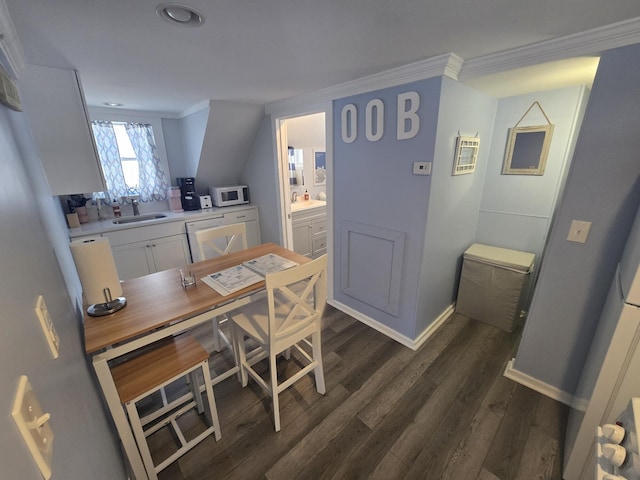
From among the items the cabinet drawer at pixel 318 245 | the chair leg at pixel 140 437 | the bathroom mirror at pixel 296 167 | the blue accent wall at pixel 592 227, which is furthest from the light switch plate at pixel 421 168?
the bathroom mirror at pixel 296 167

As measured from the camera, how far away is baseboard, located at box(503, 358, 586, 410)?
178cm

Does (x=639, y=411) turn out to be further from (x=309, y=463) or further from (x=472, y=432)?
(x=309, y=463)

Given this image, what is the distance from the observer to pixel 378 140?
2096 mm

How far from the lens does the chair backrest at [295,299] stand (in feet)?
4.54

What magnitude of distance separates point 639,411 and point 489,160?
91.2 inches

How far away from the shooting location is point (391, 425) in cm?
166

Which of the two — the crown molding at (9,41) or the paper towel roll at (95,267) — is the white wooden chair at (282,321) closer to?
the paper towel roll at (95,267)

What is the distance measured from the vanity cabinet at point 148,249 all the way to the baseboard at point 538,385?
3529 millimetres

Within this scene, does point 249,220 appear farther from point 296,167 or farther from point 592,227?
point 592,227

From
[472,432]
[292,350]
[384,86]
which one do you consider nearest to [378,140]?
[384,86]

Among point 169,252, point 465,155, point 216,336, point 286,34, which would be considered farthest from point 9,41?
point 465,155

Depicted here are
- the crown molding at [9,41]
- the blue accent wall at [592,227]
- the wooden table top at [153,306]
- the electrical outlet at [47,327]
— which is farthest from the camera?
the blue accent wall at [592,227]

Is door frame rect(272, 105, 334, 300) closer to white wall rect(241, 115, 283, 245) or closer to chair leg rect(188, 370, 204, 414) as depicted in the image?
white wall rect(241, 115, 283, 245)

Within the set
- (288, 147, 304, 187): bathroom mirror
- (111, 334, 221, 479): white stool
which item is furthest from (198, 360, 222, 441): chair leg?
(288, 147, 304, 187): bathroom mirror
